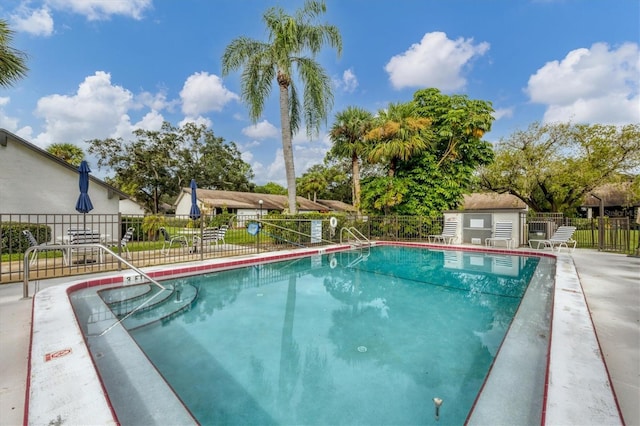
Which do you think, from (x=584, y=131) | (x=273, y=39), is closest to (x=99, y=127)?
(x=273, y=39)

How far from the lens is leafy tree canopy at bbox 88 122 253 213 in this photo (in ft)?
95.7

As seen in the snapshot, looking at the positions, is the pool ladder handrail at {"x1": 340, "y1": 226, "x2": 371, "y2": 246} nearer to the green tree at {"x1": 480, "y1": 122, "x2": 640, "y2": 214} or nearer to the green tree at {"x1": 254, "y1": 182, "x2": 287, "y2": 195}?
the green tree at {"x1": 480, "y1": 122, "x2": 640, "y2": 214}

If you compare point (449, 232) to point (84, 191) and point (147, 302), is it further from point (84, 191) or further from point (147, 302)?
point (84, 191)

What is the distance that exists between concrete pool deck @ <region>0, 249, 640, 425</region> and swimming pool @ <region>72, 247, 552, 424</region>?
1.75ft

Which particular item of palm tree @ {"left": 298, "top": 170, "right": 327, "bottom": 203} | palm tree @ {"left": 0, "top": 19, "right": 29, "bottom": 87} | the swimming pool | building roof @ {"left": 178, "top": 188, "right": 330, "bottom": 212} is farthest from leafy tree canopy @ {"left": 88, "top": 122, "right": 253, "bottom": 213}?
the swimming pool

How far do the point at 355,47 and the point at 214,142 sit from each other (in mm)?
24676

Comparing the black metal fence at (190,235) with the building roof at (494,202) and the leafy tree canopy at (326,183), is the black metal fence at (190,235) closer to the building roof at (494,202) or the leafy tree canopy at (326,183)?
the building roof at (494,202)

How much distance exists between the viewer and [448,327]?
426 cm

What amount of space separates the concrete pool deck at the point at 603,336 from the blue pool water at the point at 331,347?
1.03m

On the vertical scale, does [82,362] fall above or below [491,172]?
below

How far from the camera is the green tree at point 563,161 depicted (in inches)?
571

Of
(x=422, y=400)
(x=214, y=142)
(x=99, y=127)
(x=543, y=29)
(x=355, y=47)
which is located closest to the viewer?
(x=422, y=400)

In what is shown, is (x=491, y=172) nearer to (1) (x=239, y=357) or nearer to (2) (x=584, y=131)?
(2) (x=584, y=131)

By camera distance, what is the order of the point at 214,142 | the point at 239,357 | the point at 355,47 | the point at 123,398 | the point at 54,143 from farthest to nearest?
Answer: the point at 214,142 → the point at 54,143 → the point at 355,47 → the point at 239,357 → the point at 123,398
